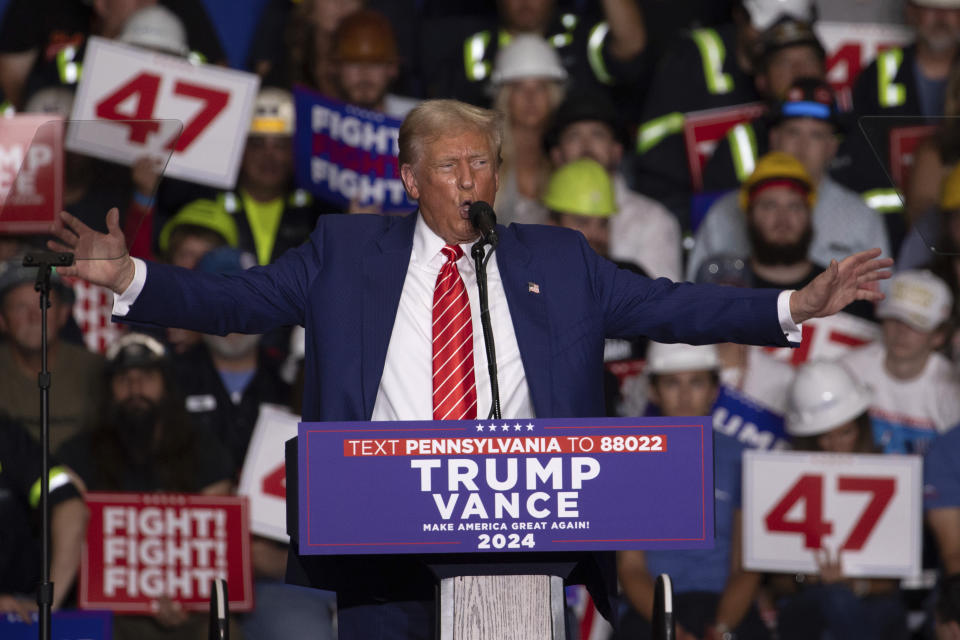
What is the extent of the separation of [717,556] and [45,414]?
351cm

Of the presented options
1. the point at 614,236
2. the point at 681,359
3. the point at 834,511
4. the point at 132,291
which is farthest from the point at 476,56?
the point at 132,291

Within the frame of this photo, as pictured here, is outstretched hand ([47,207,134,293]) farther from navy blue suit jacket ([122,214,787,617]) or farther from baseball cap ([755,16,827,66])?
baseball cap ([755,16,827,66])

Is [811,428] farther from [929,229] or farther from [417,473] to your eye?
[417,473]

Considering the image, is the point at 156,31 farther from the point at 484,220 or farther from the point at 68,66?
the point at 484,220

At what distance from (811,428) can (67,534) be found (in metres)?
2.85

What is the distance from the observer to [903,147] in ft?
13.4

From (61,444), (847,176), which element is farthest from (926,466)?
(61,444)

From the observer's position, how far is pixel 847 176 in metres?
7.58

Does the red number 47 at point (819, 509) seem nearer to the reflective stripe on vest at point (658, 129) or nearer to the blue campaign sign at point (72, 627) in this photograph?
the reflective stripe on vest at point (658, 129)

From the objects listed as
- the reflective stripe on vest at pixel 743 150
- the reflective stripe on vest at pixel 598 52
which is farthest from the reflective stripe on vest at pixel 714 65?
the reflective stripe on vest at pixel 598 52

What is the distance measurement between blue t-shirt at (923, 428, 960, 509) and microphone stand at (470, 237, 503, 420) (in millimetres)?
3556

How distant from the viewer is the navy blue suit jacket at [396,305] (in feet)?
10.8

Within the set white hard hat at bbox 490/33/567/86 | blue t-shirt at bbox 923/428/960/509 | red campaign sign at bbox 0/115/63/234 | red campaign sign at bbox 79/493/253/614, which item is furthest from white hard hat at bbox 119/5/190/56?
blue t-shirt at bbox 923/428/960/509

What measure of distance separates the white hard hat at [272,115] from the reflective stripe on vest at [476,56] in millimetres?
939
